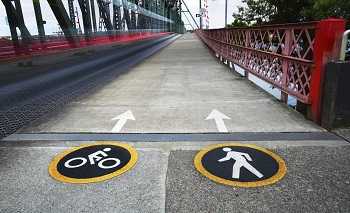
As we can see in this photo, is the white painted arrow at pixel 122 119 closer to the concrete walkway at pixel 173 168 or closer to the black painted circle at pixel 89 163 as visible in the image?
the concrete walkway at pixel 173 168

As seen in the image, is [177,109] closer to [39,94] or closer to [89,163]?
[89,163]

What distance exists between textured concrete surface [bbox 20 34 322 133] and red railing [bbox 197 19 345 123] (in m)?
0.42

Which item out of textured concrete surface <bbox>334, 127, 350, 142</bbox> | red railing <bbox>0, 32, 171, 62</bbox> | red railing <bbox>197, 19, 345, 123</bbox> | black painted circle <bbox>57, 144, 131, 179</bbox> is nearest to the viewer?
black painted circle <bbox>57, 144, 131, 179</bbox>

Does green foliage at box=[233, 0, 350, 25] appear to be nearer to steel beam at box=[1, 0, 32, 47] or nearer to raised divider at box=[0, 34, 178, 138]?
raised divider at box=[0, 34, 178, 138]

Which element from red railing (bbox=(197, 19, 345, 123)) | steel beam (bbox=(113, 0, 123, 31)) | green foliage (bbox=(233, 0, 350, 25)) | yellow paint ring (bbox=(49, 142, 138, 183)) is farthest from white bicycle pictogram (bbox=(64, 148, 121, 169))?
steel beam (bbox=(113, 0, 123, 31))

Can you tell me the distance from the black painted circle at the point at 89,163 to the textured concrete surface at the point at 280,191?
2.21 ft

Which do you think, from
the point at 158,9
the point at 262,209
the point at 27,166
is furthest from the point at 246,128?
the point at 158,9

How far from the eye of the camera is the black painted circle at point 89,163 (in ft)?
11.3

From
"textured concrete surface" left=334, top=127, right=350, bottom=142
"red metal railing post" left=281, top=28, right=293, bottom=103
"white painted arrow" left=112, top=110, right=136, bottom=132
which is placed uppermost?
"red metal railing post" left=281, top=28, right=293, bottom=103

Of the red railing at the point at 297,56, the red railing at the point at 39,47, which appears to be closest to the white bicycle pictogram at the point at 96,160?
the red railing at the point at 297,56

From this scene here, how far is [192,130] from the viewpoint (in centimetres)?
481

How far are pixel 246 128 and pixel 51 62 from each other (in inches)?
493

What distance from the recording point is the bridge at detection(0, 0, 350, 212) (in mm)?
2896

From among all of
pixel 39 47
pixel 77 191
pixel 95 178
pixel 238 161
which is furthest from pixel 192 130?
pixel 39 47
